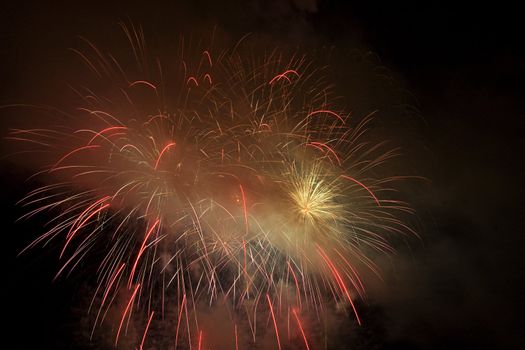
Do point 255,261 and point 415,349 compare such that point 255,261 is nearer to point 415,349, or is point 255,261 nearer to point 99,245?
point 99,245

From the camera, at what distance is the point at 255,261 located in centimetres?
903

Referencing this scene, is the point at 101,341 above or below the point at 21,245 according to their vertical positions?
below

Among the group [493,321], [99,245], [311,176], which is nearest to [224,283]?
[311,176]

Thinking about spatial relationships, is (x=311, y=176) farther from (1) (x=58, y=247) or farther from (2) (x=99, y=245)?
(1) (x=58, y=247)

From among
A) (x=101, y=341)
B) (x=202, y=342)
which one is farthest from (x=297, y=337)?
(x=101, y=341)

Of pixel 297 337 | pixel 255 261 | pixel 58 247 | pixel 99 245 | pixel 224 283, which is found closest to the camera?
pixel 255 261

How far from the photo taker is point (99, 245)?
47.8ft

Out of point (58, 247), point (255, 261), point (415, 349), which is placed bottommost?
point (255, 261)

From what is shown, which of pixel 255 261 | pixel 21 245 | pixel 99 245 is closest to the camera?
pixel 255 261

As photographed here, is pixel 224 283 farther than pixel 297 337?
No

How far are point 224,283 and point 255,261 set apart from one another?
1.67m

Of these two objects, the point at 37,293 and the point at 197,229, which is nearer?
the point at 197,229

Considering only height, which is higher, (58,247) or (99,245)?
(58,247)

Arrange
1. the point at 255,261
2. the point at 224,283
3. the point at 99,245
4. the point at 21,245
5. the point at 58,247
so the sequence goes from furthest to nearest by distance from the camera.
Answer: the point at 58,247, the point at 21,245, the point at 99,245, the point at 224,283, the point at 255,261
